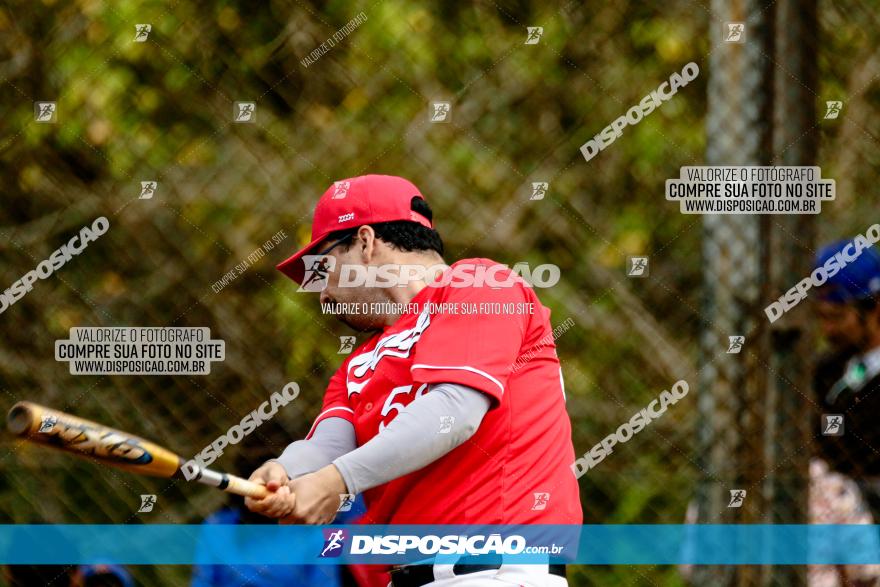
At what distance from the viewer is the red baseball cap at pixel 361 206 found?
124 inches

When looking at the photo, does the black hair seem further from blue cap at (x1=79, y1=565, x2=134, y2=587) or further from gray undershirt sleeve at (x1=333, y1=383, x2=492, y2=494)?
blue cap at (x1=79, y1=565, x2=134, y2=587)

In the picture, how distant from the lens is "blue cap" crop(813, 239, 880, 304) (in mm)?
4152

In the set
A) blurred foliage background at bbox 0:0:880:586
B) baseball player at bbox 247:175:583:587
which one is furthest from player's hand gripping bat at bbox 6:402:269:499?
blurred foliage background at bbox 0:0:880:586

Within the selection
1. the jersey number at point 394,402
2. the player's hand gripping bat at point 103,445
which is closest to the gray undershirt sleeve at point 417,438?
the jersey number at point 394,402

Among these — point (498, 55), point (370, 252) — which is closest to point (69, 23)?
point (498, 55)

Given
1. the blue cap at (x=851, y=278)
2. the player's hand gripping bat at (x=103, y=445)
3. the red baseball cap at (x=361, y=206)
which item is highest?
the blue cap at (x=851, y=278)

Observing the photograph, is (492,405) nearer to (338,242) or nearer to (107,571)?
(338,242)

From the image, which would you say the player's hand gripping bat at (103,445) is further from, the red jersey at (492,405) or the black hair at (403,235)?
the black hair at (403,235)

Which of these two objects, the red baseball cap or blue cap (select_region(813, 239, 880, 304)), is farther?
blue cap (select_region(813, 239, 880, 304))

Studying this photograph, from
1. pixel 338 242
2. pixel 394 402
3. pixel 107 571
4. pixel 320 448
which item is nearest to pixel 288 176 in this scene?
pixel 338 242

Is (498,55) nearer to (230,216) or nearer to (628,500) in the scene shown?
(230,216)

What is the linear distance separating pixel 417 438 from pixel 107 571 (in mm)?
2129

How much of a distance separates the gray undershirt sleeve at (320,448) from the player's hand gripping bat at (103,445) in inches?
7.8

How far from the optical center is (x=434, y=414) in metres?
2.66
